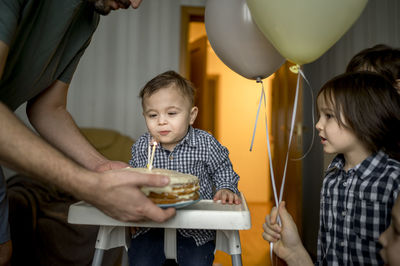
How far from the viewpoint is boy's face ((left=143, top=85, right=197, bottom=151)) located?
1.38 metres

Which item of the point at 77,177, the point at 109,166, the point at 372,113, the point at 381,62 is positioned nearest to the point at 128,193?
the point at 77,177

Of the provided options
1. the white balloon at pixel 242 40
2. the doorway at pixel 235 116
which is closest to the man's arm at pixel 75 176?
the white balloon at pixel 242 40

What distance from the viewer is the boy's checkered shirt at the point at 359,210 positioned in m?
1.02

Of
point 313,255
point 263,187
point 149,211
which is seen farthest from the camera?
point 263,187

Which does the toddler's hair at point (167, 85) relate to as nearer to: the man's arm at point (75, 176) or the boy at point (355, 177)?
the boy at point (355, 177)

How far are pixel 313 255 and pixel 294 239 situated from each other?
1.75 meters

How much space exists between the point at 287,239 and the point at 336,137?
0.37 meters

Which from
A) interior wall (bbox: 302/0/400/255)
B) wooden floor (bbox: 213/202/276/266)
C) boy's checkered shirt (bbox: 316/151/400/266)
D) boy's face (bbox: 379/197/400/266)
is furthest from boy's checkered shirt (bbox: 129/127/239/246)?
interior wall (bbox: 302/0/400/255)

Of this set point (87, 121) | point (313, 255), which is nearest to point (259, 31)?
point (313, 255)

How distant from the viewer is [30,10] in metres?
0.95

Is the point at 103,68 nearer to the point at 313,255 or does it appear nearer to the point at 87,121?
the point at 87,121

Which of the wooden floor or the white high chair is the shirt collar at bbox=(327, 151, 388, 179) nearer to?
the white high chair

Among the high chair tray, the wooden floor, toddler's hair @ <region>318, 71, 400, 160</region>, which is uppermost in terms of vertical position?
toddler's hair @ <region>318, 71, 400, 160</region>

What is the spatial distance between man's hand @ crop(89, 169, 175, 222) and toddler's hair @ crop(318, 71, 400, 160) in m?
0.66
